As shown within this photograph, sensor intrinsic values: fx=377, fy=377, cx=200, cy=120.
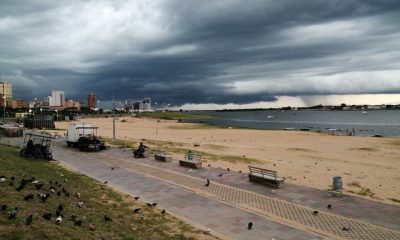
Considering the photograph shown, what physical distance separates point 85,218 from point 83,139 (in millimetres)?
25338

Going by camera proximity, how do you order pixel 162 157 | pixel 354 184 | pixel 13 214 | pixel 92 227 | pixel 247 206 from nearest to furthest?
pixel 13 214 < pixel 92 227 < pixel 247 206 < pixel 354 184 < pixel 162 157

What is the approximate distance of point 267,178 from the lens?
61.6 ft

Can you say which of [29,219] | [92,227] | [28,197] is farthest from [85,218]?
[29,219]

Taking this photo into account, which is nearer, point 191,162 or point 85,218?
point 85,218

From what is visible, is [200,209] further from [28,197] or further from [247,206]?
[28,197]

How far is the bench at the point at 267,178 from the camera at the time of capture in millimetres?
18469

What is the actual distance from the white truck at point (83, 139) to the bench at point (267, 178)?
753 inches

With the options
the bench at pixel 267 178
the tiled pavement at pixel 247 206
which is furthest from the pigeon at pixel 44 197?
the bench at pixel 267 178

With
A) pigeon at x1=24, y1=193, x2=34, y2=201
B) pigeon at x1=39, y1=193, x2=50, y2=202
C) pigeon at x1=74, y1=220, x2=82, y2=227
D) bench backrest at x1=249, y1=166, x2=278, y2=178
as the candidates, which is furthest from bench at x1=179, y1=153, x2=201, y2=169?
pigeon at x1=74, y1=220, x2=82, y2=227

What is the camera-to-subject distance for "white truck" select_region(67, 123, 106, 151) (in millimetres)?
Answer: 34469

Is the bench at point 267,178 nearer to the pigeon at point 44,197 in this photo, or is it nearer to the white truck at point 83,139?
the pigeon at point 44,197

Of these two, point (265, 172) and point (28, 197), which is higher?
point (28, 197)

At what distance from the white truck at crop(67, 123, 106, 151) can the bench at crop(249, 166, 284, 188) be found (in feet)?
62.7

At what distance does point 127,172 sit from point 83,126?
56.5 ft
